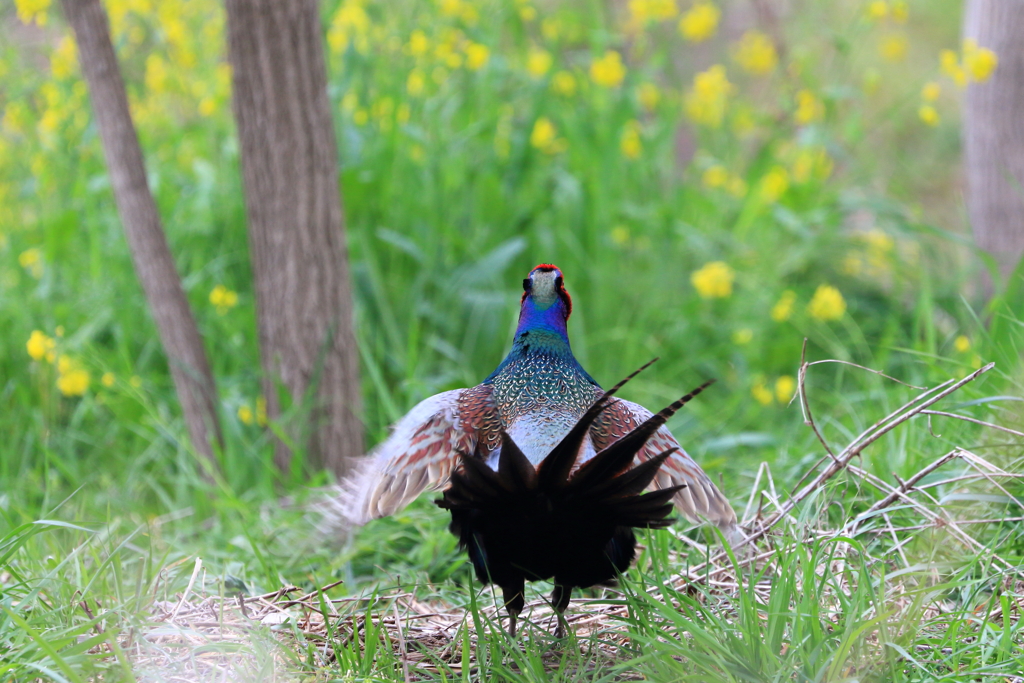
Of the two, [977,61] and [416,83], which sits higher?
[416,83]

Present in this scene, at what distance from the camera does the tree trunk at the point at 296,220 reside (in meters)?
2.70

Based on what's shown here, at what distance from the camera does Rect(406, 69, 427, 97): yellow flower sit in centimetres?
388

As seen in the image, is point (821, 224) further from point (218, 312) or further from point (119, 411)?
point (119, 411)

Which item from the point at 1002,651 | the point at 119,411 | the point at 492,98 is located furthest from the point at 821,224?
the point at 119,411

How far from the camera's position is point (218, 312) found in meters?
3.27

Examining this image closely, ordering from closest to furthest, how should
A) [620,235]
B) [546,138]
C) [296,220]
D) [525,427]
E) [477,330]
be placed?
[525,427], [296,220], [477,330], [620,235], [546,138]

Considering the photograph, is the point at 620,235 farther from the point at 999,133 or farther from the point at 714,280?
the point at 999,133

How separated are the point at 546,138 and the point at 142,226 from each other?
1.90m

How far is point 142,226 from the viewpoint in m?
2.80

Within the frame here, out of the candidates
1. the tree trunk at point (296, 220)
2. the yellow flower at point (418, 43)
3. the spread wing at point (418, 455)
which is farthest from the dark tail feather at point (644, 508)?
the yellow flower at point (418, 43)

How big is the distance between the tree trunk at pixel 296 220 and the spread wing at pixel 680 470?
4.33ft

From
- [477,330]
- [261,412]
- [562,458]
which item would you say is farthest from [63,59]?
[562,458]

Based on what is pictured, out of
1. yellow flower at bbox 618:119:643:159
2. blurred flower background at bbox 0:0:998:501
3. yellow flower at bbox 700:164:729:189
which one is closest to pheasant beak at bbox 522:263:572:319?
blurred flower background at bbox 0:0:998:501

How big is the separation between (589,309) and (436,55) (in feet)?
4.46
